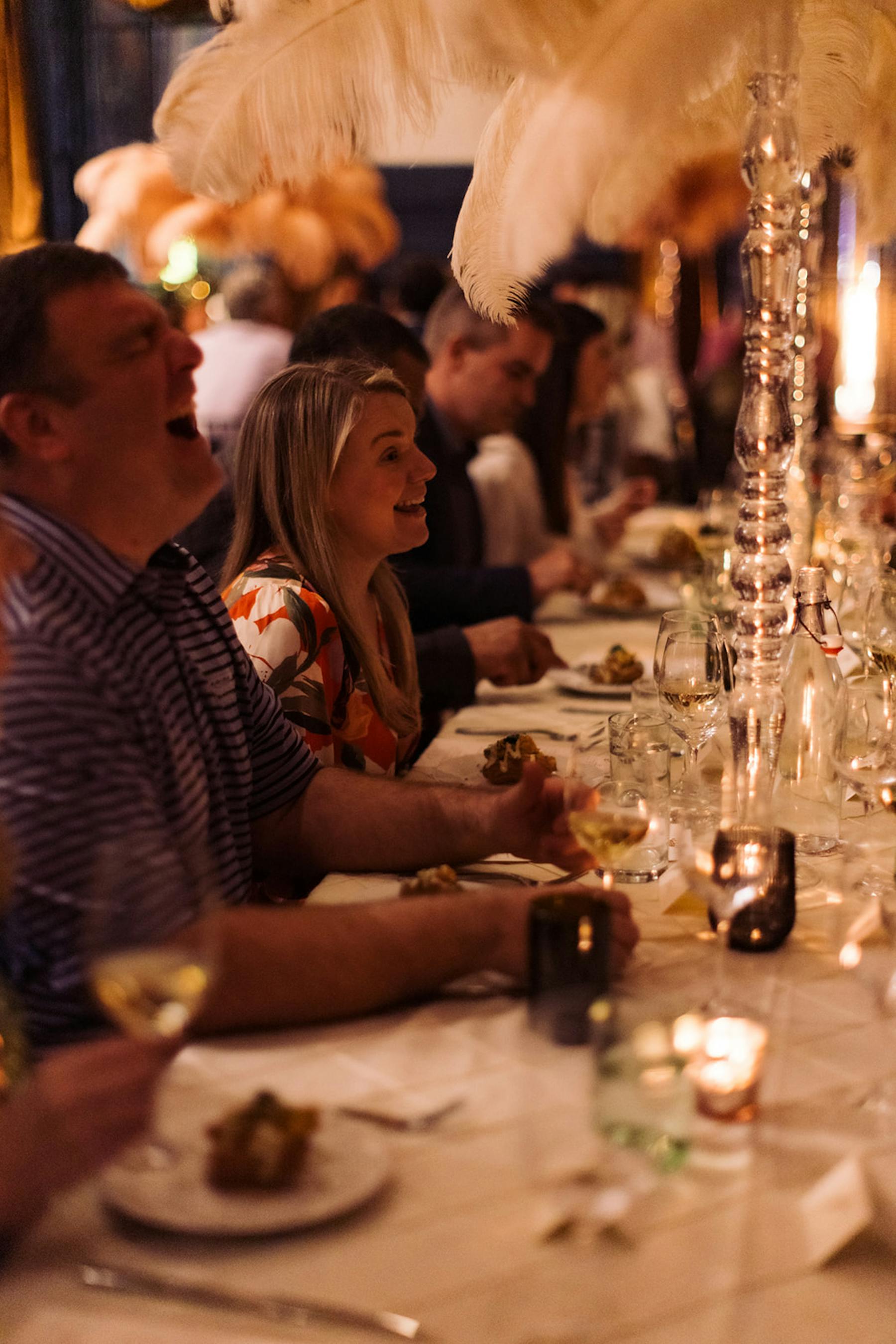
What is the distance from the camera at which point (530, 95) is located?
1.70m

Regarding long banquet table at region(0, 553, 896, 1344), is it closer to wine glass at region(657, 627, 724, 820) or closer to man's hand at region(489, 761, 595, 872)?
man's hand at region(489, 761, 595, 872)

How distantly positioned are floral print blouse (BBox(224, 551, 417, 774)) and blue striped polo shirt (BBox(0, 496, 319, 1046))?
454mm

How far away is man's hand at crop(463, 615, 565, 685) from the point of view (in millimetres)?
2498

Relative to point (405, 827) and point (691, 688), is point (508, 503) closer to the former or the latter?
point (691, 688)

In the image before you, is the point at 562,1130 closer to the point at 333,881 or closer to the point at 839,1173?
the point at 839,1173

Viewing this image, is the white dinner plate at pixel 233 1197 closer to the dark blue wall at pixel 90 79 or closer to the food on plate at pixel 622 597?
the food on plate at pixel 622 597

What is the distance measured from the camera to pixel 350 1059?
104cm

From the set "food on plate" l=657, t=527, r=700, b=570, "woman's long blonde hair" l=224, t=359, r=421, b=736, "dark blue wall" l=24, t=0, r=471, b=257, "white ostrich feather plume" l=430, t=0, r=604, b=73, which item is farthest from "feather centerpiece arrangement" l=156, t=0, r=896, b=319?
"dark blue wall" l=24, t=0, r=471, b=257

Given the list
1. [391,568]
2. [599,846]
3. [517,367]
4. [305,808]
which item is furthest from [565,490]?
[599,846]

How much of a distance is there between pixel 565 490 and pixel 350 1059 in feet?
12.8

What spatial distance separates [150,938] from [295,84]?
1.38 metres

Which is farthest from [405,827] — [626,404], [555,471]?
[626,404]

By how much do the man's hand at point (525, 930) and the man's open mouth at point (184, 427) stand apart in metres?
0.54

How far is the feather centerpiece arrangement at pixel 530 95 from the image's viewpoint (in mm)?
1576
